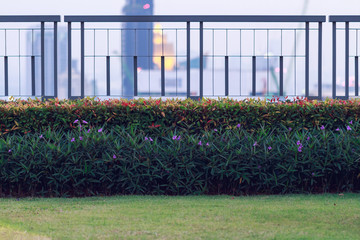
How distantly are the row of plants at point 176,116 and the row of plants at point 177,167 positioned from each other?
2.12 ft

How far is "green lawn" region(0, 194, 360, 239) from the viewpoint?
4383 mm

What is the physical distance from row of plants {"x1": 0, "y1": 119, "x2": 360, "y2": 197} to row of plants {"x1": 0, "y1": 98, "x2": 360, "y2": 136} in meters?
0.65

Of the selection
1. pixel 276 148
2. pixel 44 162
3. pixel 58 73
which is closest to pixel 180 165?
pixel 276 148

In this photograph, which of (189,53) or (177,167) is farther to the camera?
(189,53)

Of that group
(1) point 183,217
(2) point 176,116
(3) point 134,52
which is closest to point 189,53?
(3) point 134,52

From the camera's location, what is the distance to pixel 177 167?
6.77 metres

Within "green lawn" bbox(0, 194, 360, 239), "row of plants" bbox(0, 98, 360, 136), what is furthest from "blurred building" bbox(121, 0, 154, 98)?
"green lawn" bbox(0, 194, 360, 239)

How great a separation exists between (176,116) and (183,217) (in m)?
2.92

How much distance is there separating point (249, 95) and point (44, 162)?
188 inches

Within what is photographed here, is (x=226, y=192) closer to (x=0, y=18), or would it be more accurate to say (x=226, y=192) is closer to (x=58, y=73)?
(x=58, y=73)

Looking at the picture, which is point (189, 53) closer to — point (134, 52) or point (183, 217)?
point (134, 52)

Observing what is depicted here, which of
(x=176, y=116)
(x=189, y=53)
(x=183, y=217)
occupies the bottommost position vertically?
(x=183, y=217)

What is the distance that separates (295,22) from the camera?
1027 cm

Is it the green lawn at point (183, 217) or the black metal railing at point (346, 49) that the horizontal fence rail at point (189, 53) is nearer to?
the black metal railing at point (346, 49)
